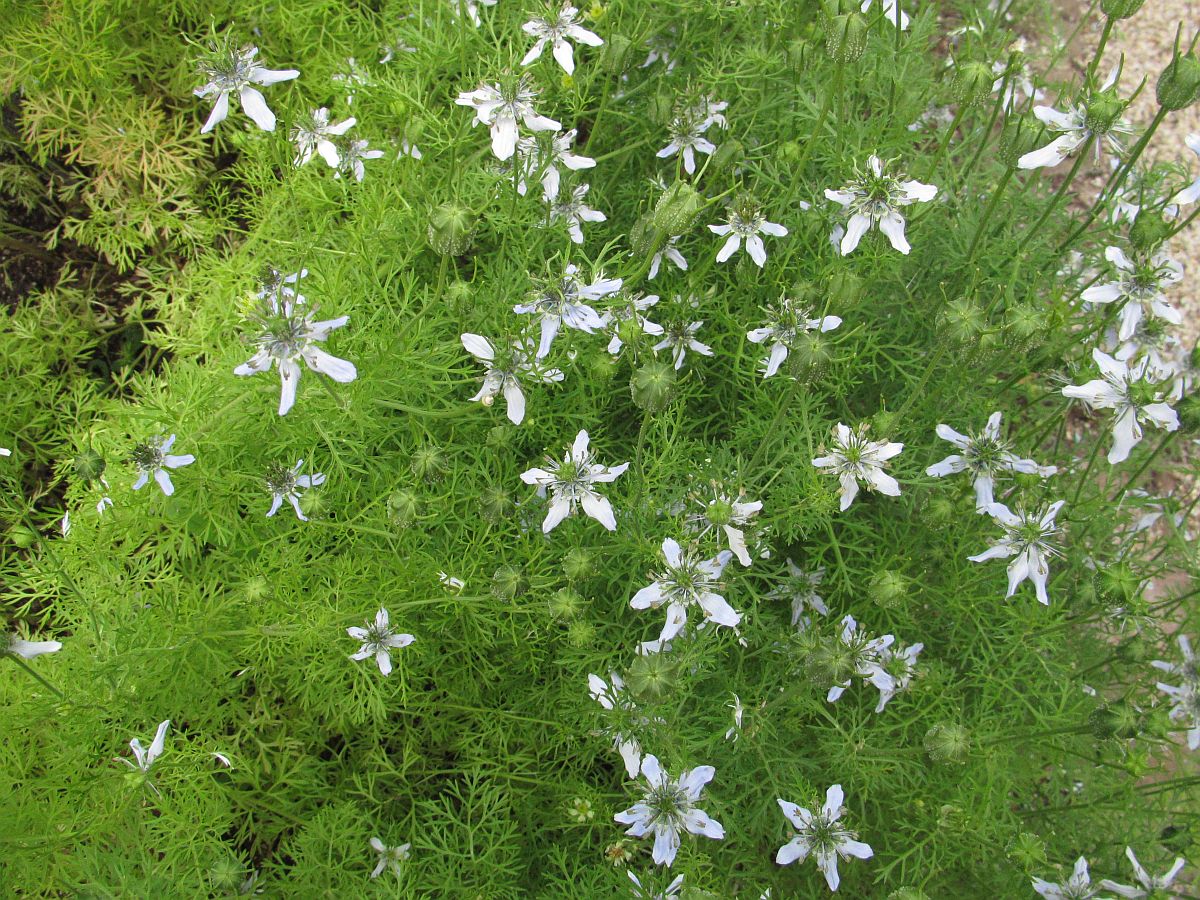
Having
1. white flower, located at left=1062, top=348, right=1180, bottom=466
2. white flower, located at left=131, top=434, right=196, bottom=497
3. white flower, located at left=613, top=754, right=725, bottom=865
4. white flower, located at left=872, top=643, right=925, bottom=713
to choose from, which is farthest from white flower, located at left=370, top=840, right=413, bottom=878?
white flower, located at left=1062, top=348, right=1180, bottom=466

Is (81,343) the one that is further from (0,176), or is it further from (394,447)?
(394,447)

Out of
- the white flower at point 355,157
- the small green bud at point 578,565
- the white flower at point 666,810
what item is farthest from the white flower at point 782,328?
the white flower at point 355,157

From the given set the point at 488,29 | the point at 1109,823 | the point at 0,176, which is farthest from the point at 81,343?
the point at 1109,823

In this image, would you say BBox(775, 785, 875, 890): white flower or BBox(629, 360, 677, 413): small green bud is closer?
BBox(629, 360, 677, 413): small green bud

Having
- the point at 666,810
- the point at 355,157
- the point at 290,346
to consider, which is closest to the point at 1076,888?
the point at 666,810

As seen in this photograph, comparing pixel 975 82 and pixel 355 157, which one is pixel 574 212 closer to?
pixel 355 157

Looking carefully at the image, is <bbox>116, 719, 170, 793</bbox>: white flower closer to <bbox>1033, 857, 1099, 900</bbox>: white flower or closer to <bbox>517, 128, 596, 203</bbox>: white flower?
<bbox>517, 128, 596, 203</bbox>: white flower

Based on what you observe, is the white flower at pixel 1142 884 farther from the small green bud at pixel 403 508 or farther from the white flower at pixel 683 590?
the small green bud at pixel 403 508
